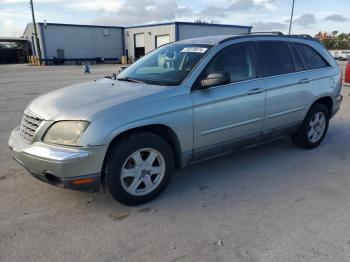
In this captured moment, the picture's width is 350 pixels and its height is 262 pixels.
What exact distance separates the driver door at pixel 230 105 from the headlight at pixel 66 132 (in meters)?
1.25

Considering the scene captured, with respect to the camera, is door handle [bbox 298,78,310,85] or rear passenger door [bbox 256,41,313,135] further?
door handle [bbox 298,78,310,85]

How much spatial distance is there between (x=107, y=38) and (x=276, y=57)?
4379 centimetres

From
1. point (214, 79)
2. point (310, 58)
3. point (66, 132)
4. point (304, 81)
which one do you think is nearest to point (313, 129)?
point (304, 81)

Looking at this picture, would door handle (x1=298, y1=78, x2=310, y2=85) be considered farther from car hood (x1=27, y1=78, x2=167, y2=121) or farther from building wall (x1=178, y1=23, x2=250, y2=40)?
building wall (x1=178, y1=23, x2=250, y2=40)

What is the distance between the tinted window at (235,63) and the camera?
388cm

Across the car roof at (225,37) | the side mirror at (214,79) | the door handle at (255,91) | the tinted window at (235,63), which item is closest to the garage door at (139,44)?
the car roof at (225,37)

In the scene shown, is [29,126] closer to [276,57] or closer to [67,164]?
[67,164]

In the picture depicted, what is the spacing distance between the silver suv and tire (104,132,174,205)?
11mm

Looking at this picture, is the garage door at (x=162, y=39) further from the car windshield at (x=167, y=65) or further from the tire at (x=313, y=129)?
the car windshield at (x=167, y=65)

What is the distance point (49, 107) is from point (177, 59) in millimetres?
1680

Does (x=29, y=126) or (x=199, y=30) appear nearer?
(x=29, y=126)

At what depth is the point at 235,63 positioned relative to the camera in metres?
4.09

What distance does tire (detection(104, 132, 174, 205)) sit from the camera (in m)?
3.17

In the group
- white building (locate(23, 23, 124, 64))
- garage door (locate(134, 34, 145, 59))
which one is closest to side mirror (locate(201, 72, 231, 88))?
white building (locate(23, 23, 124, 64))
